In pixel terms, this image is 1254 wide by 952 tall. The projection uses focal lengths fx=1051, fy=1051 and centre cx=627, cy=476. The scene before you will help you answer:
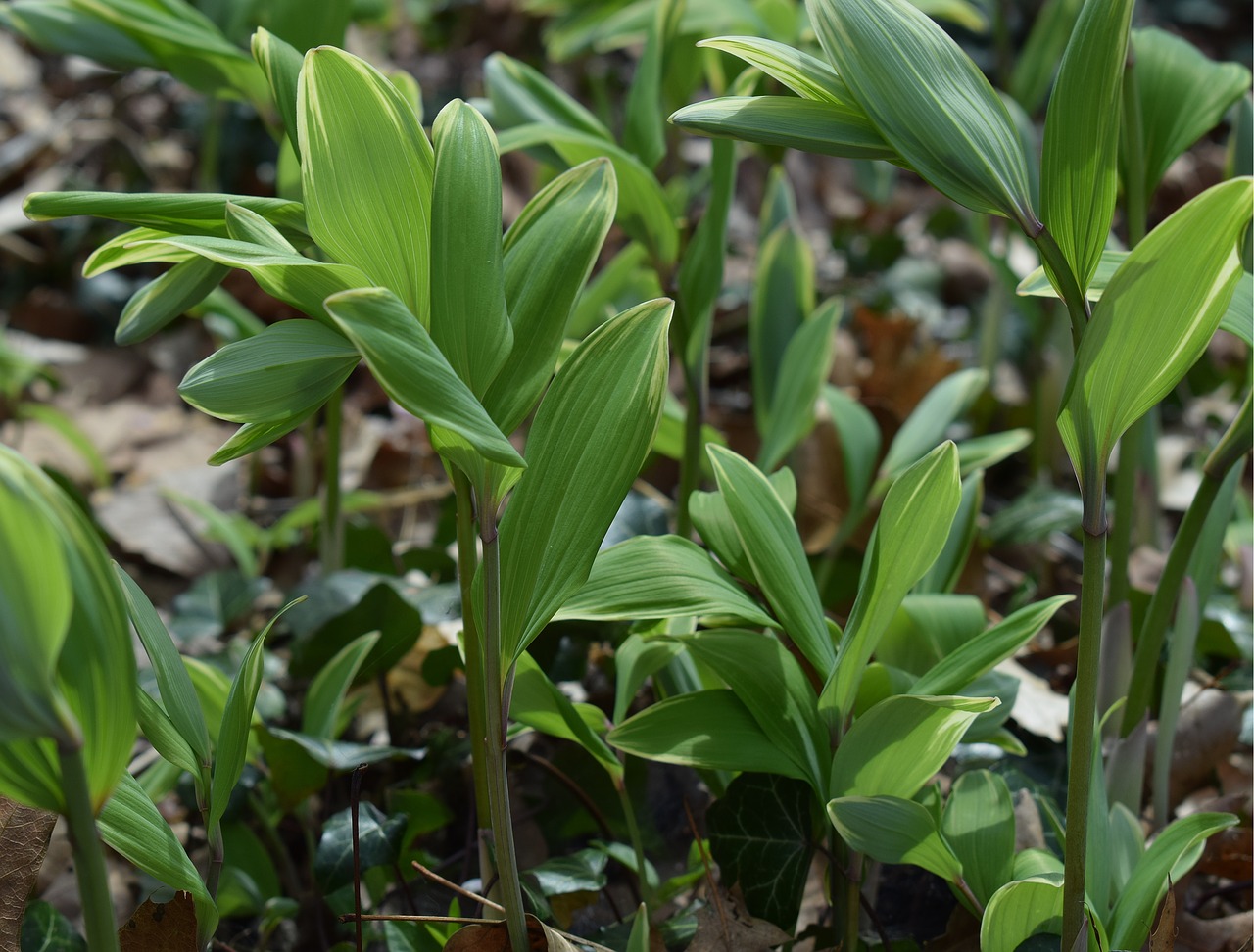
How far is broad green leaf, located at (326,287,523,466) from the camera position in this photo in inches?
16.8

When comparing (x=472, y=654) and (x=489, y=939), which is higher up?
(x=472, y=654)

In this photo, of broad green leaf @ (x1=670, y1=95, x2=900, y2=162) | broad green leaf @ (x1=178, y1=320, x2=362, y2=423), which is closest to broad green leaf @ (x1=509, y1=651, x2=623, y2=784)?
broad green leaf @ (x1=178, y1=320, x2=362, y2=423)

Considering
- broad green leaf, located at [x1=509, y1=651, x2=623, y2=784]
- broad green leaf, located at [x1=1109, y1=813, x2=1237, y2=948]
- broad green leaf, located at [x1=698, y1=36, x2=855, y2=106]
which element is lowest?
broad green leaf, located at [x1=1109, y1=813, x2=1237, y2=948]

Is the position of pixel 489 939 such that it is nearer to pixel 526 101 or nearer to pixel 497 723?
pixel 497 723

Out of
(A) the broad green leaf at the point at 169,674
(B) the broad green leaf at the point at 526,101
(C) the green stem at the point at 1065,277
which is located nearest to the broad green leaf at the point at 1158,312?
(C) the green stem at the point at 1065,277

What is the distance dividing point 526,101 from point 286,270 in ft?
1.83

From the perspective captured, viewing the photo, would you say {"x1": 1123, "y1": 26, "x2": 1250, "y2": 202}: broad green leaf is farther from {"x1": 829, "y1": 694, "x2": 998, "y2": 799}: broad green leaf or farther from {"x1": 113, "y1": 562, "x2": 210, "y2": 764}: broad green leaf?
{"x1": 113, "y1": 562, "x2": 210, "y2": 764}: broad green leaf

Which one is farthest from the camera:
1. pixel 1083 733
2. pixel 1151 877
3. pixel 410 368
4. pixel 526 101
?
pixel 526 101

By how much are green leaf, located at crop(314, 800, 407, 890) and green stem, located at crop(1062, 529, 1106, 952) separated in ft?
1.43

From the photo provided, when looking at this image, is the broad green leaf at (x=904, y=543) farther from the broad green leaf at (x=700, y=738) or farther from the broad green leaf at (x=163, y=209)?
the broad green leaf at (x=163, y=209)

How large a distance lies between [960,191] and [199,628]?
3.02 ft

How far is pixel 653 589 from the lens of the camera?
2.04 ft

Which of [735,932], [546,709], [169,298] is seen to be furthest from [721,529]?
[169,298]

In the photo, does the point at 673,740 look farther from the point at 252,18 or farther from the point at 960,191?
the point at 252,18
